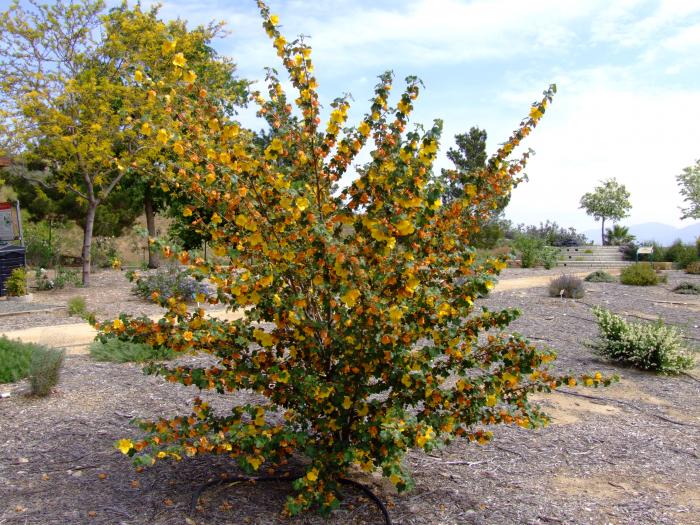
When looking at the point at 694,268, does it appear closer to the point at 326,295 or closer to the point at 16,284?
the point at 16,284

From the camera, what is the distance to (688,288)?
1249 centimetres

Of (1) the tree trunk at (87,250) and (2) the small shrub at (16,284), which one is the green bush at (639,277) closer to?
(1) the tree trunk at (87,250)

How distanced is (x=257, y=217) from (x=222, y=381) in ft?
2.67

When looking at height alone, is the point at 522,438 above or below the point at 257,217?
below

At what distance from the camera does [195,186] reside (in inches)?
120

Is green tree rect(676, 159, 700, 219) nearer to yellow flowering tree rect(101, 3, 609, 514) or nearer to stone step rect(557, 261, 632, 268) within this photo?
stone step rect(557, 261, 632, 268)

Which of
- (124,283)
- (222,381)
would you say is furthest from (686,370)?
(124,283)

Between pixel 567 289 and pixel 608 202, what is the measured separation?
90.2 ft

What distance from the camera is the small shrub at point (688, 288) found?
40.2 feet

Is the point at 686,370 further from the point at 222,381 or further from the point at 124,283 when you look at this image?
the point at 124,283

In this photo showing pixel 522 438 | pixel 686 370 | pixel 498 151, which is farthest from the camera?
pixel 686 370

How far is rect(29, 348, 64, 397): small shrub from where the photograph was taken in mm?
4777

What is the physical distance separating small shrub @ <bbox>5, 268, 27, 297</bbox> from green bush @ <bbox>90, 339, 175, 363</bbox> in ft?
21.7

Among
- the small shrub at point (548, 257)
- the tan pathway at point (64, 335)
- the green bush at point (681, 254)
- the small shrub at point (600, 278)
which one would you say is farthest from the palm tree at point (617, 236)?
the tan pathway at point (64, 335)
